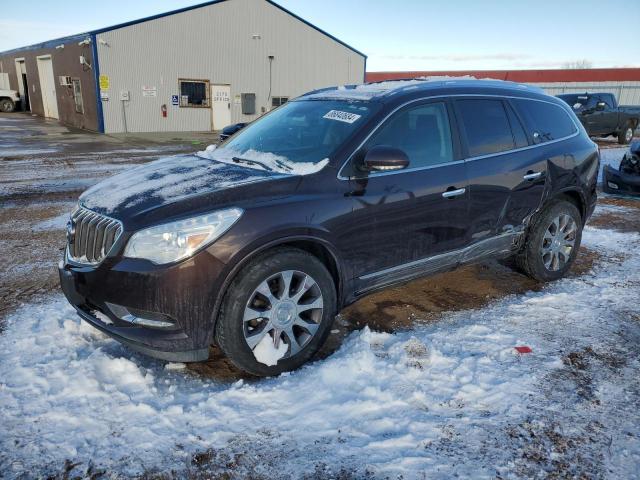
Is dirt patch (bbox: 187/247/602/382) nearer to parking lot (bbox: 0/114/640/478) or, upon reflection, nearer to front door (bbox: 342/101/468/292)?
parking lot (bbox: 0/114/640/478)

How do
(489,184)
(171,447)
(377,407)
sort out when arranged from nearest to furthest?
(171,447), (377,407), (489,184)

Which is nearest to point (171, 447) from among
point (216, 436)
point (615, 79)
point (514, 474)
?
point (216, 436)

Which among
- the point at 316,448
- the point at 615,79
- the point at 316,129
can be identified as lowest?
the point at 316,448

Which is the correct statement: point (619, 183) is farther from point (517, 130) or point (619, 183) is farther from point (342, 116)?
point (342, 116)

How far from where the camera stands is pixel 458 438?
→ 260cm

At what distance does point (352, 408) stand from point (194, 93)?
939 inches

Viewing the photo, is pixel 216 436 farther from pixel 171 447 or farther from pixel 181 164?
pixel 181 164

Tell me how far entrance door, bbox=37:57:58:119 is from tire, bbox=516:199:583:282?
1205 inches

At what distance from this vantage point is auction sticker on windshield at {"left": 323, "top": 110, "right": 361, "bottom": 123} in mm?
3632

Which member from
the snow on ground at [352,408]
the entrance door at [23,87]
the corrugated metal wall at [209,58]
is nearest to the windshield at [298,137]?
the snow on ground at [352,408]

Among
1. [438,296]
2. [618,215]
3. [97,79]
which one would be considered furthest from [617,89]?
[438,296]

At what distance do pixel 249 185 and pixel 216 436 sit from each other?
1460 millimetres

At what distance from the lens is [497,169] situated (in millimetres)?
4117

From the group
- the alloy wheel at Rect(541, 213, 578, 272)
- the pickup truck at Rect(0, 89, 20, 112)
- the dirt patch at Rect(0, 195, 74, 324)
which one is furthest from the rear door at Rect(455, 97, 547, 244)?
the pickup truck at Rect(0, 89, 20, 112)
